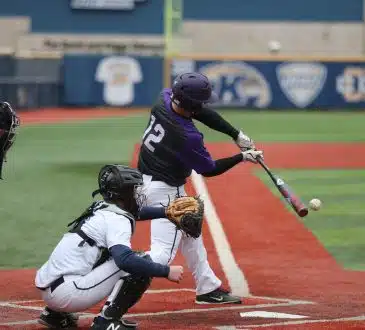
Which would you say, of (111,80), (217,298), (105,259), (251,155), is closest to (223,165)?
(251,155)

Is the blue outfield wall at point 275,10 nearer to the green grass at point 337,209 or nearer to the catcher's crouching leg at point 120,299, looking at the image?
the green grass at point 337,209

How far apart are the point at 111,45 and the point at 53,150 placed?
876 inches

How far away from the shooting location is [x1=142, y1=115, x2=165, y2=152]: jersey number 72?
7.98 meters

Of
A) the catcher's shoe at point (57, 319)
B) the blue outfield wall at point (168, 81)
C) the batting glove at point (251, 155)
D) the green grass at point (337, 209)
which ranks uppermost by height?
the batting glove at point (251, 155)

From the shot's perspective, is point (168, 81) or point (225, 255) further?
point (168, 81)

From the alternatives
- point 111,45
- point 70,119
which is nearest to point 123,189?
point 70,119

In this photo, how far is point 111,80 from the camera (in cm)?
3588

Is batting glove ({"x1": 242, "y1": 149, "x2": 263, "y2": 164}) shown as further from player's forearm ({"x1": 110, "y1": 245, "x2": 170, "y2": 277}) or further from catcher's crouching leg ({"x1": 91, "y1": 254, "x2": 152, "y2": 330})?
player's forearm ({"x1": 110, "y1": 245, "x2": 170, "y2": 277})

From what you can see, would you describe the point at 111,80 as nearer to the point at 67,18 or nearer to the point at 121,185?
the point at 67,18

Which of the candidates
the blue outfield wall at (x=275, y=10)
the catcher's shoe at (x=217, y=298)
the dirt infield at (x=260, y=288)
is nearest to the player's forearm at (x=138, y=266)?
the dirt infield at (x=260, y=288)

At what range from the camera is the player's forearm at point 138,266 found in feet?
20.7

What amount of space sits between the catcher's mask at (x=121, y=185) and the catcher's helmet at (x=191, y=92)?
1.24 m

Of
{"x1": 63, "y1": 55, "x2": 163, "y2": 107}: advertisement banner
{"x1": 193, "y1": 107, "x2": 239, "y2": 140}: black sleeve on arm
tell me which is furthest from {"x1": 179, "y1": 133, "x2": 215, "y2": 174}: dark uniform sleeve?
{"x1": 63, "y1": 55, "x2": 163, "y2": 107}: advertisement banner

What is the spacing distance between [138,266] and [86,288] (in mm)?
445
